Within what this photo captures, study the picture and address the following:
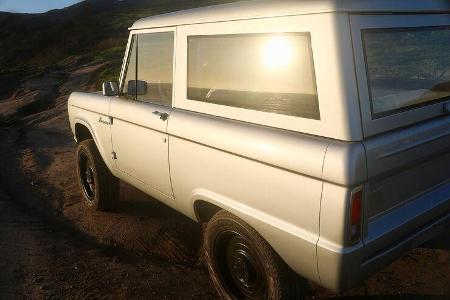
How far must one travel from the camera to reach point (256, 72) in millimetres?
2506

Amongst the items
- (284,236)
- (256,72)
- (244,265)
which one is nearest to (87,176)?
(244,265)

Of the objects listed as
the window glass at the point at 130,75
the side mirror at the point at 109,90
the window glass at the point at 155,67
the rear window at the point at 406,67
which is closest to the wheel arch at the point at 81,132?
the side mirror at the point at 109,90

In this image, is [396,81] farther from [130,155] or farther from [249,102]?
[130,155]

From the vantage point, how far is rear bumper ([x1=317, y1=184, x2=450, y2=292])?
207 centimetres

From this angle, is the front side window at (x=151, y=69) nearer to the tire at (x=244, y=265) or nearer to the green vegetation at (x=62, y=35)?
the tire at (x=244, y=265)

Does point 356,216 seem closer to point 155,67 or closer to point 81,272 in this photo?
point 155,67

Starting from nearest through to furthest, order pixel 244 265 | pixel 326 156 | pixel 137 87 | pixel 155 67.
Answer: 1. pixel 326 156
2. pixel 244 265
3. pixel 155 67
4. pixel 137 87

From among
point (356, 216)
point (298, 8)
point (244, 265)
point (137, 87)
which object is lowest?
point (244, 265)

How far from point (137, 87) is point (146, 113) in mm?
456

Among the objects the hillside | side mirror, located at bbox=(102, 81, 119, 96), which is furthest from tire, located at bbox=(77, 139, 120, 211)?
the hillside

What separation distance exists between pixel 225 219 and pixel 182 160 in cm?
55

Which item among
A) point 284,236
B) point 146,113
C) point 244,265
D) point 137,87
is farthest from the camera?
point 137,87

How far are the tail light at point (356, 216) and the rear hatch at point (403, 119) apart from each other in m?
0.06

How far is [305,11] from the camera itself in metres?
2.13
